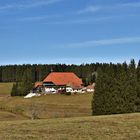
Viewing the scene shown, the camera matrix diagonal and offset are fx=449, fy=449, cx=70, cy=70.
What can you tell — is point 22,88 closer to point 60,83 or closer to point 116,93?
point 60,83

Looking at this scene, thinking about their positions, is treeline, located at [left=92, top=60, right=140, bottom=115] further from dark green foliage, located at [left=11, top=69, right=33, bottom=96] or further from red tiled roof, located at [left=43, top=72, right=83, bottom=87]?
red tiled roof, located at [left=43, top=72, right=83, bottom=87]

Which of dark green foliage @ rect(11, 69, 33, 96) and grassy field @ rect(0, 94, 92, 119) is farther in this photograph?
dark green foliage @ rect(11, 69, 33, 96)

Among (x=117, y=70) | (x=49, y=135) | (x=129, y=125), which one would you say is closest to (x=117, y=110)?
(x=117, y=70)

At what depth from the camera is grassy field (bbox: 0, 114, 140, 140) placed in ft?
62.5

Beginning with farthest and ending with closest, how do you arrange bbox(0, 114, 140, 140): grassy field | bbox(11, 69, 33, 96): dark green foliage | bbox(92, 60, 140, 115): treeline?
1. bbox(11, 69, 33, 96): dark green foliage
2. bbox(92, 60, 140, 115): treeline
3. bbox(0, 114, 140, 140): grassy field

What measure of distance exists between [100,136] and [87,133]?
3.30ft

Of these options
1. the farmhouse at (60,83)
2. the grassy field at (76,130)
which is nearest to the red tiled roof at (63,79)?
the farmhouse at (60,83)

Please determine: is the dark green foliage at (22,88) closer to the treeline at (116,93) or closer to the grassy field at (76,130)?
the treeline at (116,93)

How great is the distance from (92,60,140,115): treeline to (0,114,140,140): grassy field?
28911mm

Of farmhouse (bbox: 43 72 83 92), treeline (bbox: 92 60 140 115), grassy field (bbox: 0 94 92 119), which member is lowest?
grassy field (bbox: 0 94 92 119)

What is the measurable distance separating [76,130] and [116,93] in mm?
35444

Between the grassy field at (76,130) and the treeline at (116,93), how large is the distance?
28.9 metres

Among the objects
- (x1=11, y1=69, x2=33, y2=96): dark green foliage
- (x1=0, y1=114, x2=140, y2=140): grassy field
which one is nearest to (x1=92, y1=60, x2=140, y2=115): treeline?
(x1=0, y1=114, x2=140, y2=140): grassy field

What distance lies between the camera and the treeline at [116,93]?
54156 millimetres
